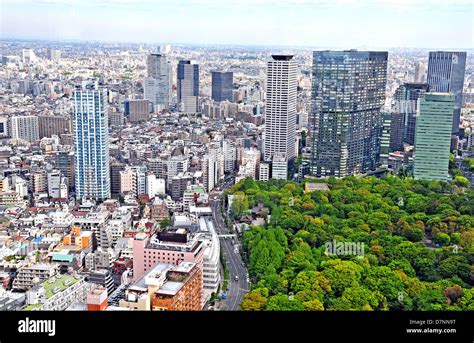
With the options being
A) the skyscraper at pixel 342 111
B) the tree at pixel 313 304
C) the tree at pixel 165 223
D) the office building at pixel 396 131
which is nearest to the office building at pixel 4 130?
the tree at pixel 165 223

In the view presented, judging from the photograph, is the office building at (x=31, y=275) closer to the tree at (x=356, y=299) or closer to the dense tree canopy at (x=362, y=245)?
the dense tree canopy at (x=362, y=245)

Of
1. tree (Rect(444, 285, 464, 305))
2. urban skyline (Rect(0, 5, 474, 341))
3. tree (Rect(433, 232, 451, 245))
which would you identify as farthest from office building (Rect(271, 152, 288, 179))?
tree (Rect(444, 285, 464, 305))

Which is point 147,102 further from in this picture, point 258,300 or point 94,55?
point 258,300

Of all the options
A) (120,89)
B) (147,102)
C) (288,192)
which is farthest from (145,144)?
(288,192)

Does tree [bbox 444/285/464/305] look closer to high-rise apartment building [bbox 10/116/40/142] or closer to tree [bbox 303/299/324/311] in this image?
tree [bbox 303/299/324/311]

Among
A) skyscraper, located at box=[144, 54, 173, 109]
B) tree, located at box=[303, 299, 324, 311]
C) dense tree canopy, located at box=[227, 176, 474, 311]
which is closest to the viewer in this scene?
tree, located at box=[303, 299, 324, 311]

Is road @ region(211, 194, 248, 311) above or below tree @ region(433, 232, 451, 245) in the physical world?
below

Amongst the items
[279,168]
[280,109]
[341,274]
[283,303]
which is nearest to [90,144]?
[279,168]
